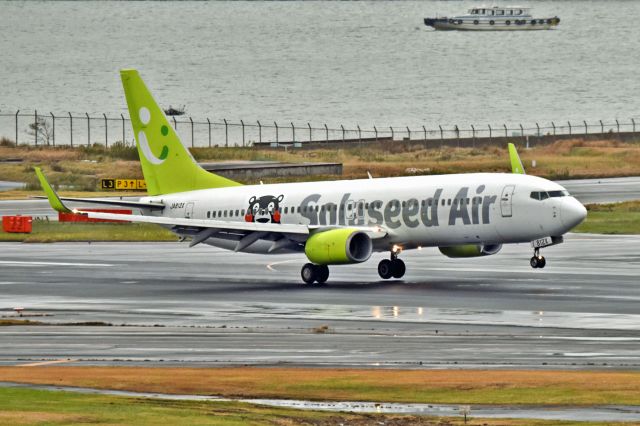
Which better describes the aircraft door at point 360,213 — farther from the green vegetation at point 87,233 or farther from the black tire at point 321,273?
the green vegetation at point 87,233

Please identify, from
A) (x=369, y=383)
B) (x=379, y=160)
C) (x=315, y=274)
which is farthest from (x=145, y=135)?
(x=379, y=160)

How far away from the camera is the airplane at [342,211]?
5416 centimetres

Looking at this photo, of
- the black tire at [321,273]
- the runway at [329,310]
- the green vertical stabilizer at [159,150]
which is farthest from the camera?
the green vertical stabilizer at [159,150]

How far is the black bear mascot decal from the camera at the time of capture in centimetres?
6047

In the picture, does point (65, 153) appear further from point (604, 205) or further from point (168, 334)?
point (168, 334)

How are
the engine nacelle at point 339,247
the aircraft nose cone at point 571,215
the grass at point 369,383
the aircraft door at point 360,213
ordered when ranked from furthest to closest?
the aircraft door at point 360,213
the engine nacelle at point 339,247
the aircraft nose cone at point 571,215
the grass at point 369,383

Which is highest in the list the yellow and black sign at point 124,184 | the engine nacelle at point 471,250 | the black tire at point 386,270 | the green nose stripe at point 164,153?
the yellow and black sign at point 124,184

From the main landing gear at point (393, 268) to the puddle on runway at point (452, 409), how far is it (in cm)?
3077

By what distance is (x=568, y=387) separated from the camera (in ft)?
87.8

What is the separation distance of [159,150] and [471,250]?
586 inches

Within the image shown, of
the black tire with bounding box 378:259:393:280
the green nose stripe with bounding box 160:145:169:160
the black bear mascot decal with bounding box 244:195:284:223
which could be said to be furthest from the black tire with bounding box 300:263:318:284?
the green nose stripe with bounding box 160:145:169:160

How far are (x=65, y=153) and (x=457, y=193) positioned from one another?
100 m

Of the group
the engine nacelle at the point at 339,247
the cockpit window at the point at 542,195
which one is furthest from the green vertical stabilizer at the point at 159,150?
the cockpit window at the point at 542,195

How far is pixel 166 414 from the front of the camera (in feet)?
78.3
